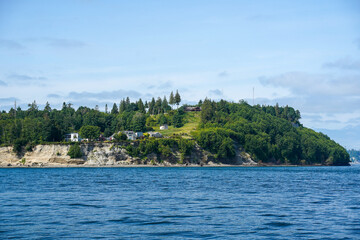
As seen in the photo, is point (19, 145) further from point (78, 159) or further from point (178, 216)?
point (178, 216)

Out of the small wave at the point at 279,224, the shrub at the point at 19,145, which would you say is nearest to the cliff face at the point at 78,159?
the shrub at the point at 19,145

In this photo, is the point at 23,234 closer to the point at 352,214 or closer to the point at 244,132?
the point at 352,214

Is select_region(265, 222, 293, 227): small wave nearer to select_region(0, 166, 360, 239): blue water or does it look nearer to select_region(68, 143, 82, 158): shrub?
select_region(0, 166, 360, 239): blue water

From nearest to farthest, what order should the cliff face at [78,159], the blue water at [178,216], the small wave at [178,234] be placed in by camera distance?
the small wave at [178,234]
the blue water at [178,216]
the cliff face at [78,159]

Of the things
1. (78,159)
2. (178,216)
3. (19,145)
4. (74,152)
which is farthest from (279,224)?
(19,145)

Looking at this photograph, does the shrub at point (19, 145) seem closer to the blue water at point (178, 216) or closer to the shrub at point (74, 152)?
the shrub at point (74, 152)

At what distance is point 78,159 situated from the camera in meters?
149

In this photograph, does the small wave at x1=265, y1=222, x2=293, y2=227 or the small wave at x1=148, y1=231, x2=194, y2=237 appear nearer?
the small wave at x1=148, y1=231, x2=194, y2=237

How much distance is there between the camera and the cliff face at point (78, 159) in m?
148

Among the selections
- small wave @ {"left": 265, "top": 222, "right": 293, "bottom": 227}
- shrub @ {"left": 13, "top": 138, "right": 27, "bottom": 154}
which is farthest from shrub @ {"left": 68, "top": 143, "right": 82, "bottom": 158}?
small wave @ {"left": 265, "top": 222, "right": 293, "bottom": 227}

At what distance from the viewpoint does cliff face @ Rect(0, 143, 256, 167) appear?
148m

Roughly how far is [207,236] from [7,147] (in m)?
143

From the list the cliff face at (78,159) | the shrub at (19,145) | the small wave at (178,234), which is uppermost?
the shrub at (19,145)

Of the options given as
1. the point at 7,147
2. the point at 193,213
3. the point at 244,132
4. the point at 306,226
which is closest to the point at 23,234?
the point at 193,213
